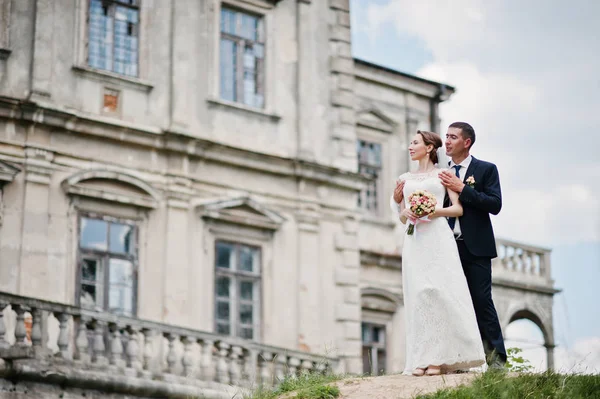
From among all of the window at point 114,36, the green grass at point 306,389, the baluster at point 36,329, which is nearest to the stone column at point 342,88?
the window at point 114,36

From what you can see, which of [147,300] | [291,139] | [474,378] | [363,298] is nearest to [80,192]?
[147,300]

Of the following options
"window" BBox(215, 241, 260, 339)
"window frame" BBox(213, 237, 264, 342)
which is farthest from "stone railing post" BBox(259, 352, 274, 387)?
"window" BBox(215, 241, 260, 339)

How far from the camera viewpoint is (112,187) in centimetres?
1788

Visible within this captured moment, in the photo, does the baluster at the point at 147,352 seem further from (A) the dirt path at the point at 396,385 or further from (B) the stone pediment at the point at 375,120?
(B) the stone pediment at the point at 375,120

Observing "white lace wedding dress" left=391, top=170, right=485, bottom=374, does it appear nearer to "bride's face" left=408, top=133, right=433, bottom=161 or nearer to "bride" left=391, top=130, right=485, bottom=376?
"bride" left=391, top=130, right=485, bottom=376

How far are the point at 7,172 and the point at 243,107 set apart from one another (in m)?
4.59

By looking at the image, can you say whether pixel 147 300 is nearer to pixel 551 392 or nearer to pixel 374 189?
pixel 374 189

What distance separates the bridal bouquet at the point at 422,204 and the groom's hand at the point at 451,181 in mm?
158

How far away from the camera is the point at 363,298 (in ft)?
77.9

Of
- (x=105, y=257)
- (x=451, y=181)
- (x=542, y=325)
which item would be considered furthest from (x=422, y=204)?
(x=542, y=325)

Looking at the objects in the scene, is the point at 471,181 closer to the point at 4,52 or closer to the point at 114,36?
the point at 4,52

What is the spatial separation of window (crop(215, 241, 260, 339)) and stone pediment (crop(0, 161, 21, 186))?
3708 millimetres

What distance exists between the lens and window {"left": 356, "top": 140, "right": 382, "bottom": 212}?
24859mm

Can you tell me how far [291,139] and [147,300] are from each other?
4191 millimetres
